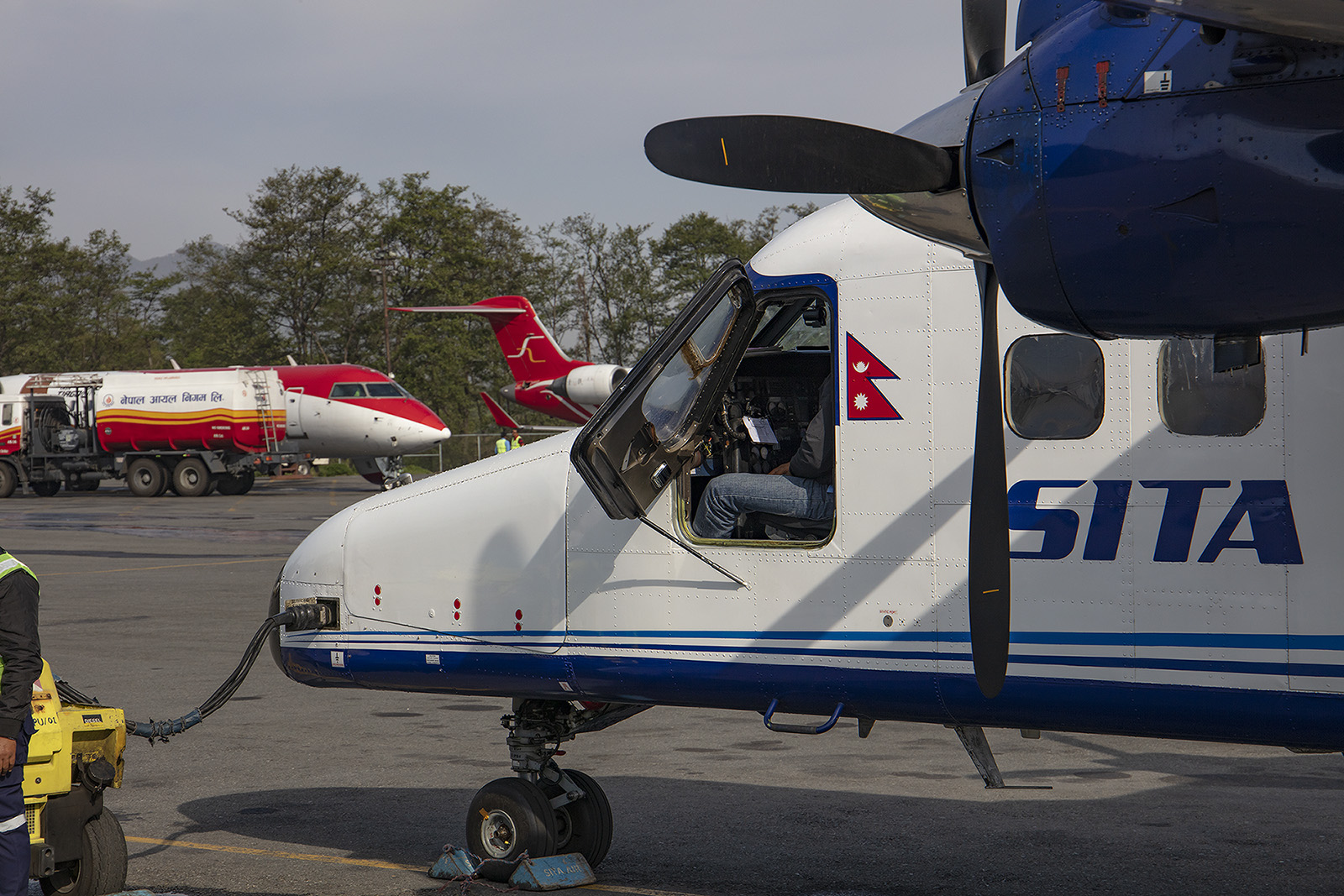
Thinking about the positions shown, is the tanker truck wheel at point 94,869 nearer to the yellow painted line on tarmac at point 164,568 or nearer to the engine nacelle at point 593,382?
the yellow painted line on tarmac at point 164,568

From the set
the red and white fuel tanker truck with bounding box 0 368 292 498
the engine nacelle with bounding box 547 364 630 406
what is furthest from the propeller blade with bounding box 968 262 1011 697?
the red and white fuel tanker truck with bounding box 0 368 292 498

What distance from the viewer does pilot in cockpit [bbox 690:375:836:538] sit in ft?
19.0

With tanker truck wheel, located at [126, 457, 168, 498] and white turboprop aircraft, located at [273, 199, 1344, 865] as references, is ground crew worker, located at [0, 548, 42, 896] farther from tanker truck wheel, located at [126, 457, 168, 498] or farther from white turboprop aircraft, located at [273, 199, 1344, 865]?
tanker truck wheel, located at [126, 457, 168, 498]

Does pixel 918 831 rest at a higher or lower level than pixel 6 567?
lower

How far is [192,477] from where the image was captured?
37.9 m

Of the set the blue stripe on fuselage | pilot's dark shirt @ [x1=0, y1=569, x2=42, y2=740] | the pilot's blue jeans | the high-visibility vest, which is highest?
the pilot's blue jeans

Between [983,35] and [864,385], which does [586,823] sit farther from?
[983,35]

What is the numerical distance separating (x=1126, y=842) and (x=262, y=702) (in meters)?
7.51

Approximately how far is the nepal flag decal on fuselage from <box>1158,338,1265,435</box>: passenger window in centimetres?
112

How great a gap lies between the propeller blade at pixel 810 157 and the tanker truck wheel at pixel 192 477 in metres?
36.6

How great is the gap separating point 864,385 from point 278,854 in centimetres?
414

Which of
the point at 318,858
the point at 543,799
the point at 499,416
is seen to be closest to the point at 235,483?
the point at 499,416

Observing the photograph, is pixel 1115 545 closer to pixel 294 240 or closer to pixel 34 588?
pixel 34 588

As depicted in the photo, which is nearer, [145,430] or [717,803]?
[717,803]
